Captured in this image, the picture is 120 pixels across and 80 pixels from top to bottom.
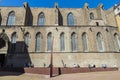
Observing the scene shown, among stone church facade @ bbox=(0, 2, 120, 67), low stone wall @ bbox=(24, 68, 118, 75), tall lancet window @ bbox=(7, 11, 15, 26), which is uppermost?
tall lancet window @ bbox=(7, 11, 15, 26)

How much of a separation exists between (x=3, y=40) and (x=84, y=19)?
20.2 m

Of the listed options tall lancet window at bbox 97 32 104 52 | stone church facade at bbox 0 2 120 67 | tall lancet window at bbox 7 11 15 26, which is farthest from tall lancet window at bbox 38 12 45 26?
tall lancet window at bbox 97 32 104 52

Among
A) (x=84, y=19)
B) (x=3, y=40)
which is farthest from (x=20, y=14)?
(x=84, y=19)

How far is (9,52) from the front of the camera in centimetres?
2775

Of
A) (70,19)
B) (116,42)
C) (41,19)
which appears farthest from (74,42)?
(41,19)

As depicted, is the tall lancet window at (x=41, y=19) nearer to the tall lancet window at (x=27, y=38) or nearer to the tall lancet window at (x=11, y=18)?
the tall lancet window at (x=11, y=18)

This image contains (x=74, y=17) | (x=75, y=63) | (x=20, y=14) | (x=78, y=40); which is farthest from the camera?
(x=74, y=17)

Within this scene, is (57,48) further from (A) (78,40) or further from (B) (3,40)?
(B) (3,40)

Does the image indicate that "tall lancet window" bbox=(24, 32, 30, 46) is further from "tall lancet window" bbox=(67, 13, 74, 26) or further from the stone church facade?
"tall lancet window" bbox=(67, 13, 74, 26)

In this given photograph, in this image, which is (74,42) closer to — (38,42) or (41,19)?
(38,42)

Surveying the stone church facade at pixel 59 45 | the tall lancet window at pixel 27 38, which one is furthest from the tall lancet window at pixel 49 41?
the tall lancet window at pixel 27 38

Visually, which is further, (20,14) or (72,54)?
(20,14)

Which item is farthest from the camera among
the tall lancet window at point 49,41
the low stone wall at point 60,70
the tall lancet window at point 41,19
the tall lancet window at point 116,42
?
the tall lancet window at point 41,19

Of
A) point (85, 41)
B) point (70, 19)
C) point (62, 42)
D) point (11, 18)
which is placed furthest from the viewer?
point (70, 19)
